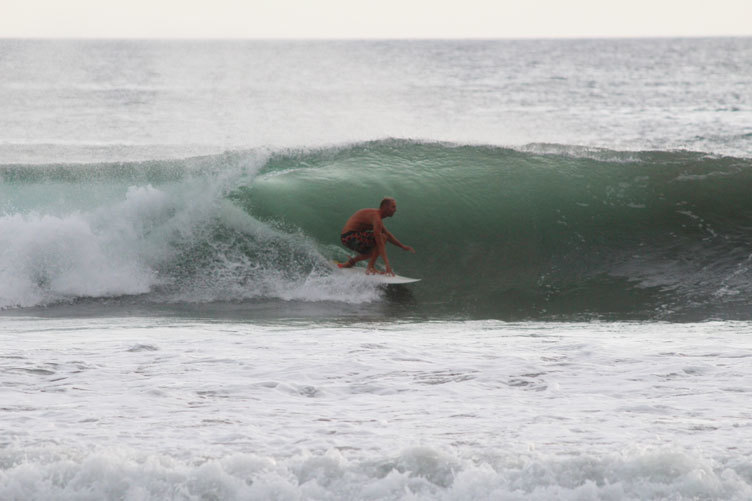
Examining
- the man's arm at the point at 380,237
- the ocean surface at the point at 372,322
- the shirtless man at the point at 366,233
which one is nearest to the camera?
the ocean surface at the point at 372,322

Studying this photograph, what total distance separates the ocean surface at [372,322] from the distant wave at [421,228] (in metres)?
0.04

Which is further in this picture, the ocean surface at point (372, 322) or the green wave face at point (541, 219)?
the green wave face at point (541, 219)

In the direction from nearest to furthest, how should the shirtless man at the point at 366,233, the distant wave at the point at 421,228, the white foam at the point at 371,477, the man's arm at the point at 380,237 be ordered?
the white foam at the point at 371,477, the distant wave at the point at 421,228, the man's arm at the point at 380,237, the shirtless man at the point at 366,233

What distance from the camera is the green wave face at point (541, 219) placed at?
9180 millimetres

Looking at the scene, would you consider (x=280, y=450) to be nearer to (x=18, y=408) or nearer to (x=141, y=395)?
(x=141, y=395)

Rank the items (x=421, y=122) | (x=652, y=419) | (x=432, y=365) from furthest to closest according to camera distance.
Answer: (x=421, y=122) → (x=432, y=365) → (x=652, y=419)

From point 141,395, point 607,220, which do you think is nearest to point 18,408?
point 141,395

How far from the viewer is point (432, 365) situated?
18.0ft

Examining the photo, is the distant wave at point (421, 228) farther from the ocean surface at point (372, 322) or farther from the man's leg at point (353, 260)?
the man's leg at point (353, 260)

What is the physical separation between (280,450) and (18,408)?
153 centimetres

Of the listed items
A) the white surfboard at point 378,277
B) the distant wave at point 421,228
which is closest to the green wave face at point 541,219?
the distant wave at point 421,228

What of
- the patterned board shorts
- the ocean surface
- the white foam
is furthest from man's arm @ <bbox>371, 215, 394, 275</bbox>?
the white foam

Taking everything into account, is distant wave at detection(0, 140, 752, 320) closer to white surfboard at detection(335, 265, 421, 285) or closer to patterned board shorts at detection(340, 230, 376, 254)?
white surfboard at detection(335, 265, 421, 285)

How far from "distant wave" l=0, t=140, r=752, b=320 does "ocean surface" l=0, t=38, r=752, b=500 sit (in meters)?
0.04
